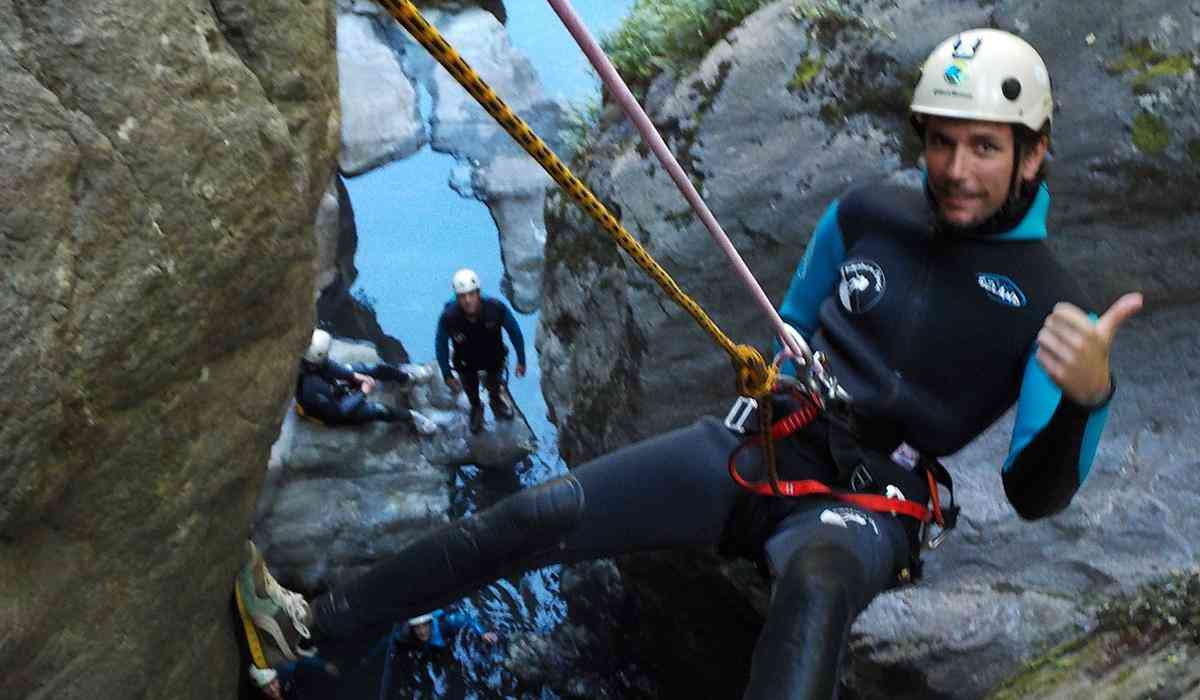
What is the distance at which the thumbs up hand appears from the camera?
6.08 ft

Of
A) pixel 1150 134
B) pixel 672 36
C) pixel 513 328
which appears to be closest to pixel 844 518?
pixel 1150 134

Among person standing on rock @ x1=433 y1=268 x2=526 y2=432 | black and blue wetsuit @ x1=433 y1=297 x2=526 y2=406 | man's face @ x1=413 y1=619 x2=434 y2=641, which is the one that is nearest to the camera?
man's face @ x1=413 y1=619 x2=434 y2=641

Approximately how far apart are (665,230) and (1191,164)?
5.68 feet

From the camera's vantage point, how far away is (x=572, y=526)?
246 cm

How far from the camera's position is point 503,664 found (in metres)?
5.08

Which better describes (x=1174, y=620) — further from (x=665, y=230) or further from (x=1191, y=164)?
(x=665, y=230)

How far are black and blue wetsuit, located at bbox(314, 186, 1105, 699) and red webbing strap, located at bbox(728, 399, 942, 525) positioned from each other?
23 millimetres

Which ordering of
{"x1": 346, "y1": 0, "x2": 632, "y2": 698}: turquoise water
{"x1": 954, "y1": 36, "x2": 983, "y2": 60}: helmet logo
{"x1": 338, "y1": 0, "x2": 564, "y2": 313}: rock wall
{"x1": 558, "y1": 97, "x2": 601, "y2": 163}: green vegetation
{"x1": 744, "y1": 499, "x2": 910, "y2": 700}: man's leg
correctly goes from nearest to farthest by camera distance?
{"x1": 744, "y1": 499, "x2": 910, "y2": 700}: man's leg, {"x1": 954, "y1": 36, "x2": 983, "y2": 60}: helmet logo, {"x1": 346, "y1": 0, "x2": 632, "y2": 698}: turquoise water, {"x1": 558, "y1": 97, "x2": 601, "y2": 163}: green vegetation, {"x1": 338, "y1": 0, "x2": 564, "y2": 313}: rock wall

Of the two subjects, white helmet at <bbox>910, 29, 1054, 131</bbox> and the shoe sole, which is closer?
white helmet at <bbox>910, 29, 1054, 131</bbox>

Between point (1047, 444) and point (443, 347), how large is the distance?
4648 mm

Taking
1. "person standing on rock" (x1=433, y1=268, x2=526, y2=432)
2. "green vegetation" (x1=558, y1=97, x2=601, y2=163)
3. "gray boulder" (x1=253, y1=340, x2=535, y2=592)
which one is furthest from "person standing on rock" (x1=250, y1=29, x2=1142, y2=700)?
"person standing on rock" (x1=433, y1=268, x2=526, y2=432)

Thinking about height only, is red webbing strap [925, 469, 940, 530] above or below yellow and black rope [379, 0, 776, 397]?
below

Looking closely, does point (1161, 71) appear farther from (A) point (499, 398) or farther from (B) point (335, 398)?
(B) point (335, 398)

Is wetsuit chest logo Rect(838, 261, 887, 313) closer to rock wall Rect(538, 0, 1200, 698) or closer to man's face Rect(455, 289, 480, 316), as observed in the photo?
rock wall Rect(538, 0, 1200, 698)
